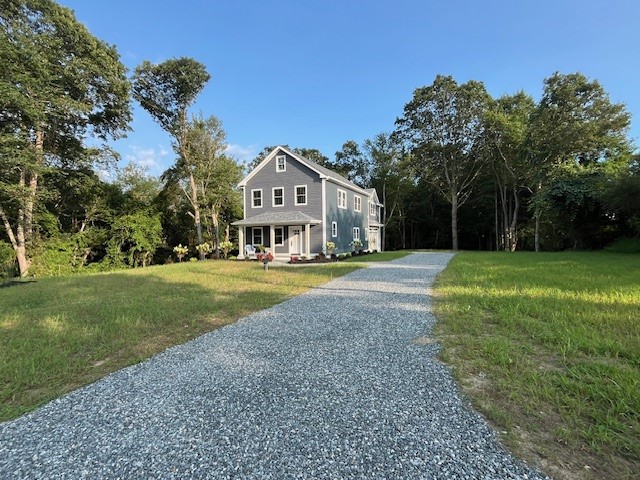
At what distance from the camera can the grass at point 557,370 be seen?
2.05 metres

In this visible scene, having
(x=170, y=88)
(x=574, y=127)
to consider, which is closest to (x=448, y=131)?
(x=574, y=127)

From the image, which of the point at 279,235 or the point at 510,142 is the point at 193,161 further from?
the point at 510,142

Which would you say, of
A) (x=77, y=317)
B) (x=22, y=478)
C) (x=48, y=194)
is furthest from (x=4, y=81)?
(x=22, y=478)

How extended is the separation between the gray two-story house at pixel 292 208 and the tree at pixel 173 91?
5.33m

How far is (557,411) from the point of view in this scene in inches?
97.8

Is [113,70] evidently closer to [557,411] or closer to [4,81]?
[4,81]

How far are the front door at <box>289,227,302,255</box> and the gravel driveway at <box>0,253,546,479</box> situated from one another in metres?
15.4

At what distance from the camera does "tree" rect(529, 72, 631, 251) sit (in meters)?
22.0

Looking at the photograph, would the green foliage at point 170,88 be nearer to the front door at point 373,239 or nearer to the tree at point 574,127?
the front door at point 373,239

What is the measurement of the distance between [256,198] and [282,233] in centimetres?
310

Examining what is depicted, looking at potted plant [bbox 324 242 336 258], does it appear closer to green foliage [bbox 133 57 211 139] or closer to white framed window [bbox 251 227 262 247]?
white framed window [bbox 251 227 262 247]

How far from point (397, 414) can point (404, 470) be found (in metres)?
0.60

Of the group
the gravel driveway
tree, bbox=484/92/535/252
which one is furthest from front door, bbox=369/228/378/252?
the gravel driveway

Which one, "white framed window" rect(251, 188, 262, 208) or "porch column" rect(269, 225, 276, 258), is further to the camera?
"white framed window" rect(251, 188, 262, 208)
